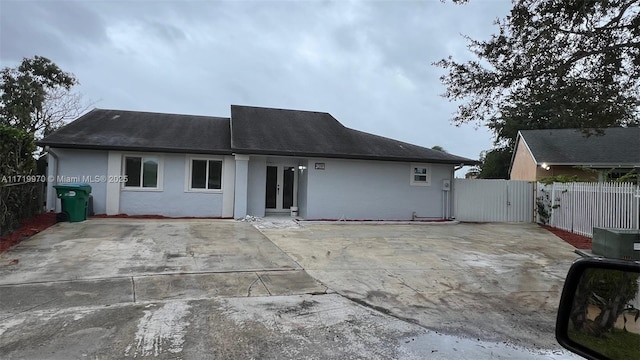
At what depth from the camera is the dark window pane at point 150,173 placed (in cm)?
1401

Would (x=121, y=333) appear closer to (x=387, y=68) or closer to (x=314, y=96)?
(x=387, y=68)

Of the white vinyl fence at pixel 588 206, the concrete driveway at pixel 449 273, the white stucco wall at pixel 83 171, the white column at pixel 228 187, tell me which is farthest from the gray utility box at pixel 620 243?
the white stucco wall at pixel 83 171

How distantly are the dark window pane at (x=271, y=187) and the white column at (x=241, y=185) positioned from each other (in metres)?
1.80

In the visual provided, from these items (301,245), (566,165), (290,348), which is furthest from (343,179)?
(566,165)

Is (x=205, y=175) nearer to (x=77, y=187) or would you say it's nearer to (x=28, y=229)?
(x=77, y=187)

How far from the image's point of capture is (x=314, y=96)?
26.2 m

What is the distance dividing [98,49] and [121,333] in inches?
682

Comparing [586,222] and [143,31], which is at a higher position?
[143,31]

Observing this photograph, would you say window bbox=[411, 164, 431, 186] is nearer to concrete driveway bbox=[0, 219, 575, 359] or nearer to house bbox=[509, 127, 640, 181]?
concrete driveway bbox=[0, 219, 575, 359]

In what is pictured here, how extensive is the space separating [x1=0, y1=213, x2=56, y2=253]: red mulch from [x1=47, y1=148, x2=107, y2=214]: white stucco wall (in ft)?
4.34

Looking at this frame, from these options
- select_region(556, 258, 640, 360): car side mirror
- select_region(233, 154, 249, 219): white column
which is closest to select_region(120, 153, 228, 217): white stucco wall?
select_region(233, 154, 249, 219): white column

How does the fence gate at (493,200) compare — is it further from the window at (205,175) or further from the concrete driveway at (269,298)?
the window at (205,175)

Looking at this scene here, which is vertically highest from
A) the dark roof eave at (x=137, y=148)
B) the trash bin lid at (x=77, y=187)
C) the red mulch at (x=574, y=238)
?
the dark roof eave at (x=137, y=148)

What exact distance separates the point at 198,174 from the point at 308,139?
4.46 m
